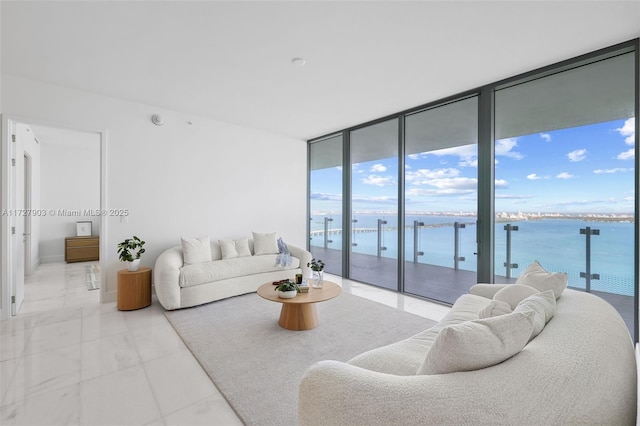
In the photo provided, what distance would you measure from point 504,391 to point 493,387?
3 centimetres

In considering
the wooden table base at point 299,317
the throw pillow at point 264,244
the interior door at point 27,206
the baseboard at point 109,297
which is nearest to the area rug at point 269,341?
the wooden table base at point 299,317

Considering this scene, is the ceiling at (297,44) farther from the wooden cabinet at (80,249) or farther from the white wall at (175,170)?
the wooden cabinet at (80,249)

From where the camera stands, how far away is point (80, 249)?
6500 mm

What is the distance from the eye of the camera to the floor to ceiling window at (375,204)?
459 cm

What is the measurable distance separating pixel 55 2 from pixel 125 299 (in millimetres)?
3075

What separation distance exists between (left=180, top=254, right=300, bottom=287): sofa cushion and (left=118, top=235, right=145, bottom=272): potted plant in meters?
0.65

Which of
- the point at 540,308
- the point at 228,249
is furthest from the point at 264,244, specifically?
the point at 540,308

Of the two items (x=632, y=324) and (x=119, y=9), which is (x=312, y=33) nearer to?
(x=119, y=9)

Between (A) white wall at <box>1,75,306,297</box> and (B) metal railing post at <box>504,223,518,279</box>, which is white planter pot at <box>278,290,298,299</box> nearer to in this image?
(A) white wall at <box>1,75,306,297</box>

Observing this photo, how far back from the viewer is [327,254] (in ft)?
19.5

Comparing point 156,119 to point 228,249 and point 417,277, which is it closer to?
point 228,249

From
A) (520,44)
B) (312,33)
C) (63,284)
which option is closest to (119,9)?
(312,33)

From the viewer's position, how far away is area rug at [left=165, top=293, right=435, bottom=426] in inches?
75.4

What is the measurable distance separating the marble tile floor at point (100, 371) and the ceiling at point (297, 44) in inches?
111
